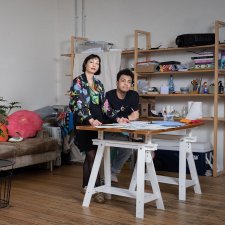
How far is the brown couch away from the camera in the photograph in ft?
14.6

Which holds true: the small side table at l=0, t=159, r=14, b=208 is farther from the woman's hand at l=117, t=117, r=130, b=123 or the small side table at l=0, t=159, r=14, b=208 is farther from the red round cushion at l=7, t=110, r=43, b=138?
the woman's hand at l=117, t=117, r=130, b=123

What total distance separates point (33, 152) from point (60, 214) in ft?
5.29

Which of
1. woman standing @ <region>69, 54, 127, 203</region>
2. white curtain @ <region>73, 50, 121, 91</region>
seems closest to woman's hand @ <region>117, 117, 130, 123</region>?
woman standing @ <region>69, 54, 127, 203</region>

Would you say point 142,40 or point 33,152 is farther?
point 142,40

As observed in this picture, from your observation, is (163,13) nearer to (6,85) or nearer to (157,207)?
(6,85)

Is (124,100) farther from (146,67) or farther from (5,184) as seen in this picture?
(5,184)

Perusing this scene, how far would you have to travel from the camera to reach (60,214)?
3.26 m

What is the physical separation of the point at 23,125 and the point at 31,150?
393 mm

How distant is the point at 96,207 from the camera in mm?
3445

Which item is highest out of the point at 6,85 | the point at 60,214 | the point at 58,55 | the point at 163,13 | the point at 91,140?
the point at 163,13

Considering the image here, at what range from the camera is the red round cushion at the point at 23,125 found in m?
4.88

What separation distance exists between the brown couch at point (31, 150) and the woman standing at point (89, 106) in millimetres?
1083

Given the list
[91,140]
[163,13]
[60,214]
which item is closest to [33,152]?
[91,140]

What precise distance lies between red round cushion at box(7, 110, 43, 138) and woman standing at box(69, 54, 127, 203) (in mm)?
1408
